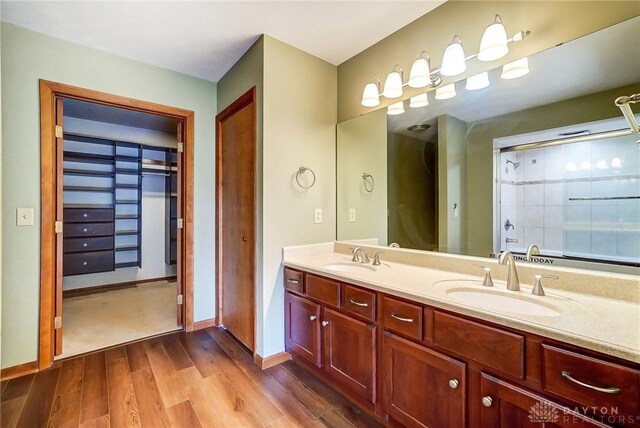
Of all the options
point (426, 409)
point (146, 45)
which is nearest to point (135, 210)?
point (146, 45)

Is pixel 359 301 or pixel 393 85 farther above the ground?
pixel 393 85

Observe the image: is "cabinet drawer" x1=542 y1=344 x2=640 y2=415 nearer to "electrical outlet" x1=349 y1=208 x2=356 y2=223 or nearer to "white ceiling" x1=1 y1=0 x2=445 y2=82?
"electrical outlet" x1=349 y1=208 x2=356 y2=223

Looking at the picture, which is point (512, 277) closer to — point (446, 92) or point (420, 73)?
point (446, 92)

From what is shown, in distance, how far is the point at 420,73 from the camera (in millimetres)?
1782

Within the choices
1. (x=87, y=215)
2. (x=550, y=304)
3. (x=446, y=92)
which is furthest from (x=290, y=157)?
(x=87, y=215)

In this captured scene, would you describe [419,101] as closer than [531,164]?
No

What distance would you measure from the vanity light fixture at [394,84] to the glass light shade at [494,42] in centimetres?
56

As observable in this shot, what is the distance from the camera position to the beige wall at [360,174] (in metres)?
2.29

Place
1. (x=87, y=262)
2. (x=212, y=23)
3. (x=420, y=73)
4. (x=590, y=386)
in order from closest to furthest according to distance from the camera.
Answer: (x=590, y=386)
(x=420, y=73)
(x=212, y=23)
(x=87, y=262)

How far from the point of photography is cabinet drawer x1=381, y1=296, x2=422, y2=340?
1284 millimetres

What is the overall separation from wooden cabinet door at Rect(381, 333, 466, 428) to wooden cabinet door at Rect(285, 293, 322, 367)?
0.55 meters

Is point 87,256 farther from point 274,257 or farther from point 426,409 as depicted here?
point 426,409

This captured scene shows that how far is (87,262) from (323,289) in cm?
366

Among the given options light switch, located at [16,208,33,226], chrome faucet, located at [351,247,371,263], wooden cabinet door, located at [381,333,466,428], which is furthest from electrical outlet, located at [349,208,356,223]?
light switch, located at [16,208,33,226]
